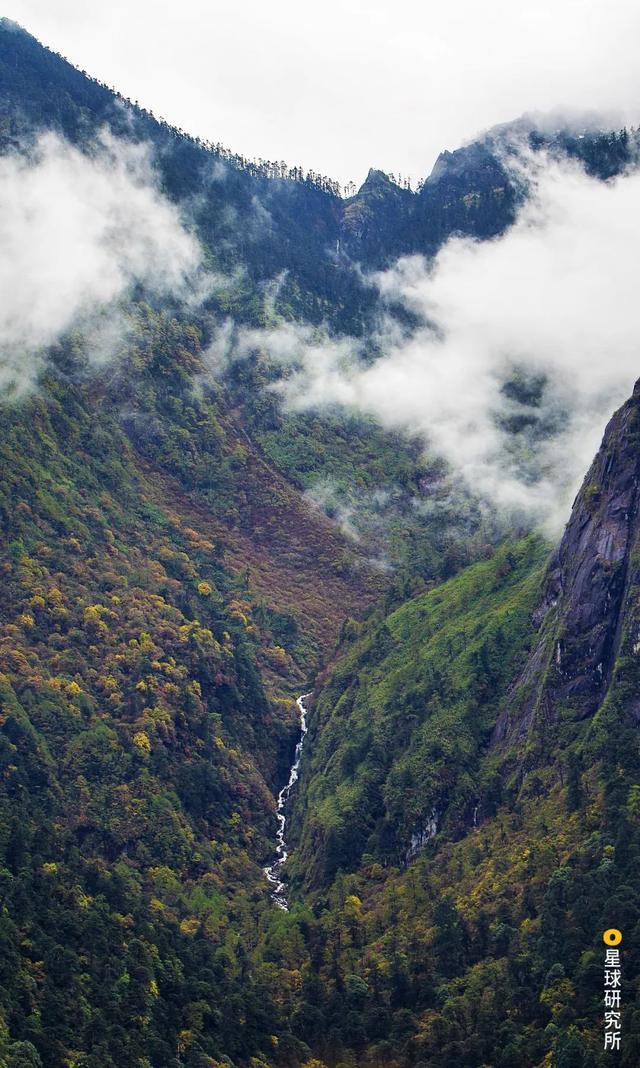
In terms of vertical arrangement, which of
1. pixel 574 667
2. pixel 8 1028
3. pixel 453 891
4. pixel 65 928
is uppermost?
pixel 574 667

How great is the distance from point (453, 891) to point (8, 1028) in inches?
2438

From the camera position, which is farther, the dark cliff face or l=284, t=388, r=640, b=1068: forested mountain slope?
the dark cliff face

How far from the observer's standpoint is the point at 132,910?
550 feet

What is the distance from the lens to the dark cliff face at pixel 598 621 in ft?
612

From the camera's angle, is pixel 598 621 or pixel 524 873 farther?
pixel 598 621

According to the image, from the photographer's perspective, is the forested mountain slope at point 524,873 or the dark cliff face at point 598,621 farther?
the dark cliff face at point 598,621

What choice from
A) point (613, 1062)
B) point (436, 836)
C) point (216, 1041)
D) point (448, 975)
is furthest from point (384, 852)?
point (613, 1062)

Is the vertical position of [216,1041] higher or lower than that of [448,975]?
lower

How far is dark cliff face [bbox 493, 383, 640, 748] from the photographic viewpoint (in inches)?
7347

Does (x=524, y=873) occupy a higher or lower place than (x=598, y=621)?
lower

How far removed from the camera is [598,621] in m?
191

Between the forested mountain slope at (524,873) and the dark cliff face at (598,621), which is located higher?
the dark cliff face at (598,621)

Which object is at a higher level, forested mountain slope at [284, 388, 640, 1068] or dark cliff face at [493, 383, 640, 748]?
dark cliff face at [493, 383, 640, 748]

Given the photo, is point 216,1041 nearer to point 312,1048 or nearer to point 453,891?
point 312,1048
